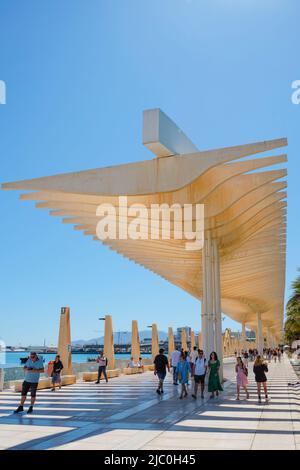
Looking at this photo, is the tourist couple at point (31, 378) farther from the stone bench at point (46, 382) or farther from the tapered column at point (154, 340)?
the tapered column at point (154, 340)

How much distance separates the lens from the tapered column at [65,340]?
18453mm

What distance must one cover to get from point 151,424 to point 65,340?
432 inches

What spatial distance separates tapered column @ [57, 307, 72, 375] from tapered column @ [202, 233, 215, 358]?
18.1 feet

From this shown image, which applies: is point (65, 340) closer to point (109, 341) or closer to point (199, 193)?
point (109, 341)

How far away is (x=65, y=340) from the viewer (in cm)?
1855

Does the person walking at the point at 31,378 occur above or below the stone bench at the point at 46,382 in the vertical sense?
above

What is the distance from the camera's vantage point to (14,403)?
11.8m

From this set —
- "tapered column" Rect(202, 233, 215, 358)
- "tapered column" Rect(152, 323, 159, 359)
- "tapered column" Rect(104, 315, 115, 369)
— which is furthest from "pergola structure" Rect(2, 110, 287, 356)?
"tapered column" Rect(152, 323, 159, 359)

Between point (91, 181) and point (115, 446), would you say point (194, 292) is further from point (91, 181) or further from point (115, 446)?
point (115, 446)

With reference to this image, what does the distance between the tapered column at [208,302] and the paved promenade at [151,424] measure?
14.2ft

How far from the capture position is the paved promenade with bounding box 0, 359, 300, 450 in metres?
6.51

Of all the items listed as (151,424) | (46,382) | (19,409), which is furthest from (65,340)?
(151,424)

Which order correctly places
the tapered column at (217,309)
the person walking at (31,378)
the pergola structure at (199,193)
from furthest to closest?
the tapered column at (217,309), the pergola structure at (199,193), the person walking at (31,378)

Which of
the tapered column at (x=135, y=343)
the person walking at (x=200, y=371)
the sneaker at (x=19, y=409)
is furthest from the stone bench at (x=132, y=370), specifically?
the sneaker at (x=19, y=409)
